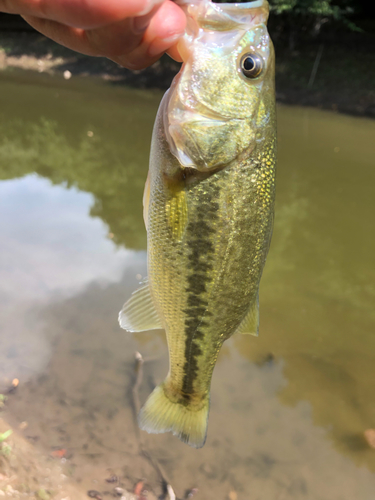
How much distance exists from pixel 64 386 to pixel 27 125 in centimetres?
814

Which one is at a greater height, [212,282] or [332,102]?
[212,282]

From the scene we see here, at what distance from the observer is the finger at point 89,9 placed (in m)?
0.97

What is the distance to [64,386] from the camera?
3.24m

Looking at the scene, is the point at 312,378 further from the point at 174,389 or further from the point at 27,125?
the point at 27,125

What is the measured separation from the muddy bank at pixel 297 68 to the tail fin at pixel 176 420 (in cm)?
1396

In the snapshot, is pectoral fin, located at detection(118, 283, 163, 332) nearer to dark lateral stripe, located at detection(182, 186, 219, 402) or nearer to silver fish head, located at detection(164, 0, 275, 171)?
dark lateral stripe, located at detection(182, 186, 219, 402)

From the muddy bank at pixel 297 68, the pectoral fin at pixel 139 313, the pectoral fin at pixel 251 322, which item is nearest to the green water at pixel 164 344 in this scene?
the pectoral fin at pixel 139 313

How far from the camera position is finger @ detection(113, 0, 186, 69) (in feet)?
3.81

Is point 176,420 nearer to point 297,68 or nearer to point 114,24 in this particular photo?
point 114,24

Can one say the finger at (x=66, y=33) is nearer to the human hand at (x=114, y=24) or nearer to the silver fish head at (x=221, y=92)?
the human hand at (x=114, y=24)

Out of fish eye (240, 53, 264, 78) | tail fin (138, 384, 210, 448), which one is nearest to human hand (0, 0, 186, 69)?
fish eye (240, 53, 264, 78)

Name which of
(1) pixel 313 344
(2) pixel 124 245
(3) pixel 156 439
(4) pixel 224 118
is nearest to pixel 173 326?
(4) pixel 224 118

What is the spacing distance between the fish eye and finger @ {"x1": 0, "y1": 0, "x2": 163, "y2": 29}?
431mm

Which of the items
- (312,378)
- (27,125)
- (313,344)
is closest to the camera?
(312,378)
